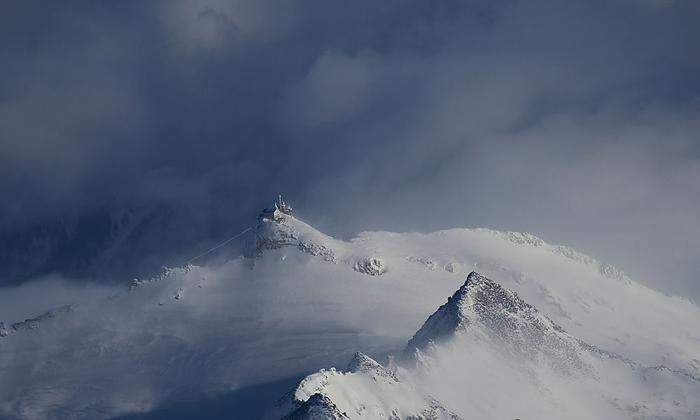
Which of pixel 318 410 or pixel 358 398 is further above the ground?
pixel 358 398

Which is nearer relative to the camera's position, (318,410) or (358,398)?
(318,410)

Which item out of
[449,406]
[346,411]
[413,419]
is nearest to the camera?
[346,411]

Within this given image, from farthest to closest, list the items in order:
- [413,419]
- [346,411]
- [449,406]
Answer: [449,406] < [413,419] < [346,411]

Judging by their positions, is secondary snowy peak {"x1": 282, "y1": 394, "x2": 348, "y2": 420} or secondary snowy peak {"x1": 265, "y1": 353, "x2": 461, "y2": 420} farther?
secondary snowy peak {"x1": 265, "y1": 353, "x2": 461, "y2": 420}

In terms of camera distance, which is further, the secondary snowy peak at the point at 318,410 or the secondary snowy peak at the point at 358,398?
the secondary snowy peak at the point at 358,398

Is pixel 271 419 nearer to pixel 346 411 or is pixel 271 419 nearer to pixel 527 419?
pixel 346 411

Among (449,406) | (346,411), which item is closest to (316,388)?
(346,411)

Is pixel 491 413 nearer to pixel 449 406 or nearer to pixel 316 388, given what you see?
pixel 449 406

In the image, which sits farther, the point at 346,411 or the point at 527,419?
the point at 527,419

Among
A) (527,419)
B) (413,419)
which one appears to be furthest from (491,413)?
(413,419)

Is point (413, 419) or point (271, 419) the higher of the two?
point (271, 419)
